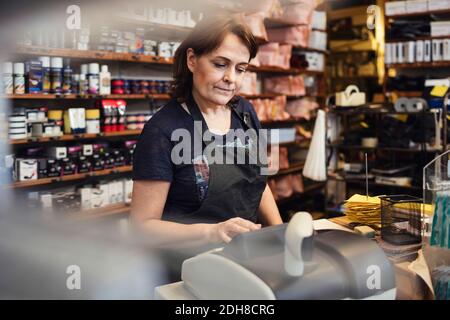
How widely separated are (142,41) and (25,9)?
3.00ft

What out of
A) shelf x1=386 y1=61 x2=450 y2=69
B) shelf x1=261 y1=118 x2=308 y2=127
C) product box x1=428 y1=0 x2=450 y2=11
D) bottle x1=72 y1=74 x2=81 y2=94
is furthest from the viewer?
shelf x1=261 y1=118 x2=308 y2=127

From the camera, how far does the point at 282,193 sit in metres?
5.42

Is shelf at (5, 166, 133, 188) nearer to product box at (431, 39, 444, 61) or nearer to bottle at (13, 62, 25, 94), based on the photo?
bottle at (13, 62, 25, 94)

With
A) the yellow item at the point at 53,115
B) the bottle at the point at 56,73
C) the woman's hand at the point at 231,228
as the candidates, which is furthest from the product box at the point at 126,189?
the woman's hand at the point at 231,228

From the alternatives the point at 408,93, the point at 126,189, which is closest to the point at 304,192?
the point at 408,93

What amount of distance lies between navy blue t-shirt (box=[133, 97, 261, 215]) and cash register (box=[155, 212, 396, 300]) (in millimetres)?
571

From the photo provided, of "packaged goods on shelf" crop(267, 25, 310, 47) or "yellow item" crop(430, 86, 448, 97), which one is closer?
"yellow item" crop(430, 86, 448, 97)

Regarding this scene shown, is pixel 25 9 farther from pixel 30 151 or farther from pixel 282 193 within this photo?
pixel 282 193

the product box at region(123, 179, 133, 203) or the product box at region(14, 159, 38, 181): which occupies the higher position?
the product box at region(14, 159, 38, 181)

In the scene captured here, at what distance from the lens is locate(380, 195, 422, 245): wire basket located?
1.45 m

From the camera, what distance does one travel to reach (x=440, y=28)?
16.3ft

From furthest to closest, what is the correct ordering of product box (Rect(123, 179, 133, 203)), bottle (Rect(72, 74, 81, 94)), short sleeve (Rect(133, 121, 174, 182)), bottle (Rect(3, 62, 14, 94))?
1. product box (Rect(123, 179, 133, 203))
2. bottle (Rect(72, 74, 81, 94))
3. bottle (Rect(3, 62, 14, 94))
4. short sleeve (Rect(133, 121, 174, 182))

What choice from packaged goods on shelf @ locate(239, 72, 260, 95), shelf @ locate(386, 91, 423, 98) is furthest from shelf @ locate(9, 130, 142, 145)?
shelf @ locate(386, 91, 423, 98)

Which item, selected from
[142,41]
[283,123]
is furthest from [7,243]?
[283,123]
